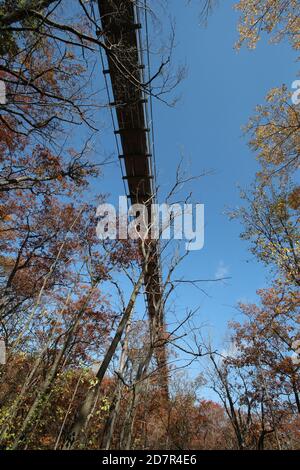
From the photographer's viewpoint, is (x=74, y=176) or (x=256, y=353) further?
(x=256, y=353)

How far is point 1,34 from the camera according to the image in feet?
14.2

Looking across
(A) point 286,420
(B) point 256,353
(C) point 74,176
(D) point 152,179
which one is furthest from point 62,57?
(A) point 286,420

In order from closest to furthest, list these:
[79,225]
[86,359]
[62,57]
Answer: [62,57] → [79,225] → [86,359]

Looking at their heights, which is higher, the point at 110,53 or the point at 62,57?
the point at 62,57

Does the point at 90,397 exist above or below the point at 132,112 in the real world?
below

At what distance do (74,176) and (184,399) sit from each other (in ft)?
68.6

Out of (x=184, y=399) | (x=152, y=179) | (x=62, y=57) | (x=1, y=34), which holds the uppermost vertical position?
(x=152, y=179)

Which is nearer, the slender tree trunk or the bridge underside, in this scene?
the slender tree trunk

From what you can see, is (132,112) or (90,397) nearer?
(90,397)

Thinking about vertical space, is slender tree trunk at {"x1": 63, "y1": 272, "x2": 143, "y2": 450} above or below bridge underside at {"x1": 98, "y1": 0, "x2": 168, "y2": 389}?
A: below

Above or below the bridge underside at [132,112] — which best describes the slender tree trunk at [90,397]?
below

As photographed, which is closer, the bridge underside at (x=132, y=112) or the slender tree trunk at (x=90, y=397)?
the slender tree trunk at (x=90, y=397)
